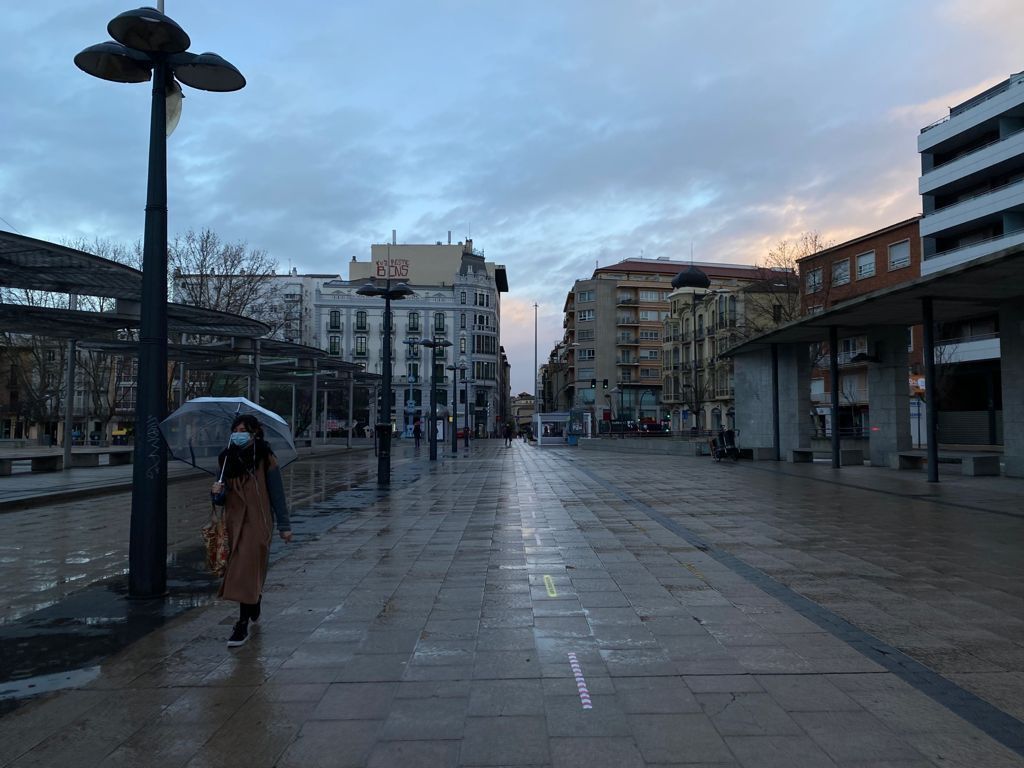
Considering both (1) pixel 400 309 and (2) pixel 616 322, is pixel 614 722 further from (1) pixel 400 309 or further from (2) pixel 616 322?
(2) pixel 616 322

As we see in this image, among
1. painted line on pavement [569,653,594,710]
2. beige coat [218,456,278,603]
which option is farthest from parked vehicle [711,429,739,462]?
beige coat [218,456,278,603]

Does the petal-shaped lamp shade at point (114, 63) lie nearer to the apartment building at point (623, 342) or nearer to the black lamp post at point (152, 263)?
the black lamp post at point (152, 263)

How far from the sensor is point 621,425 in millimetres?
55062

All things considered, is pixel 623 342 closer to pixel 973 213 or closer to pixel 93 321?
pixel 973 213

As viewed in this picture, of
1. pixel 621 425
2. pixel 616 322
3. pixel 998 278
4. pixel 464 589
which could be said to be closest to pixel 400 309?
pixel 616 322

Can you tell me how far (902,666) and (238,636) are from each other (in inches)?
177

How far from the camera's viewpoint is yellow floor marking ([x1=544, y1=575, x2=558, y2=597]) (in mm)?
6809

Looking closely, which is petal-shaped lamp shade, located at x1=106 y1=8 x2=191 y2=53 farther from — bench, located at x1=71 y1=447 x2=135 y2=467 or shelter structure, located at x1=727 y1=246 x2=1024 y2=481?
bench, located at x1=71 y1=447 x2=135 y2=467

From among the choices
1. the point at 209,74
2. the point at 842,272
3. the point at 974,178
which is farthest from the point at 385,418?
the point at 842,272

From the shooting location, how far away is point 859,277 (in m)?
47.9

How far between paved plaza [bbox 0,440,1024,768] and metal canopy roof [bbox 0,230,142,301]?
452 centimetres

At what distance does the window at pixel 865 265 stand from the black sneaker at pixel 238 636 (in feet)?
161

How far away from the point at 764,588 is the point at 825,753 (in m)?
3.53

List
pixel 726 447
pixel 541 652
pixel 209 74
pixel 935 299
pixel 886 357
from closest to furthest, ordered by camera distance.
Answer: pixel 541 652, pixel 209 74, pixel 935 299, pixel 886 357, pixel 726 447
